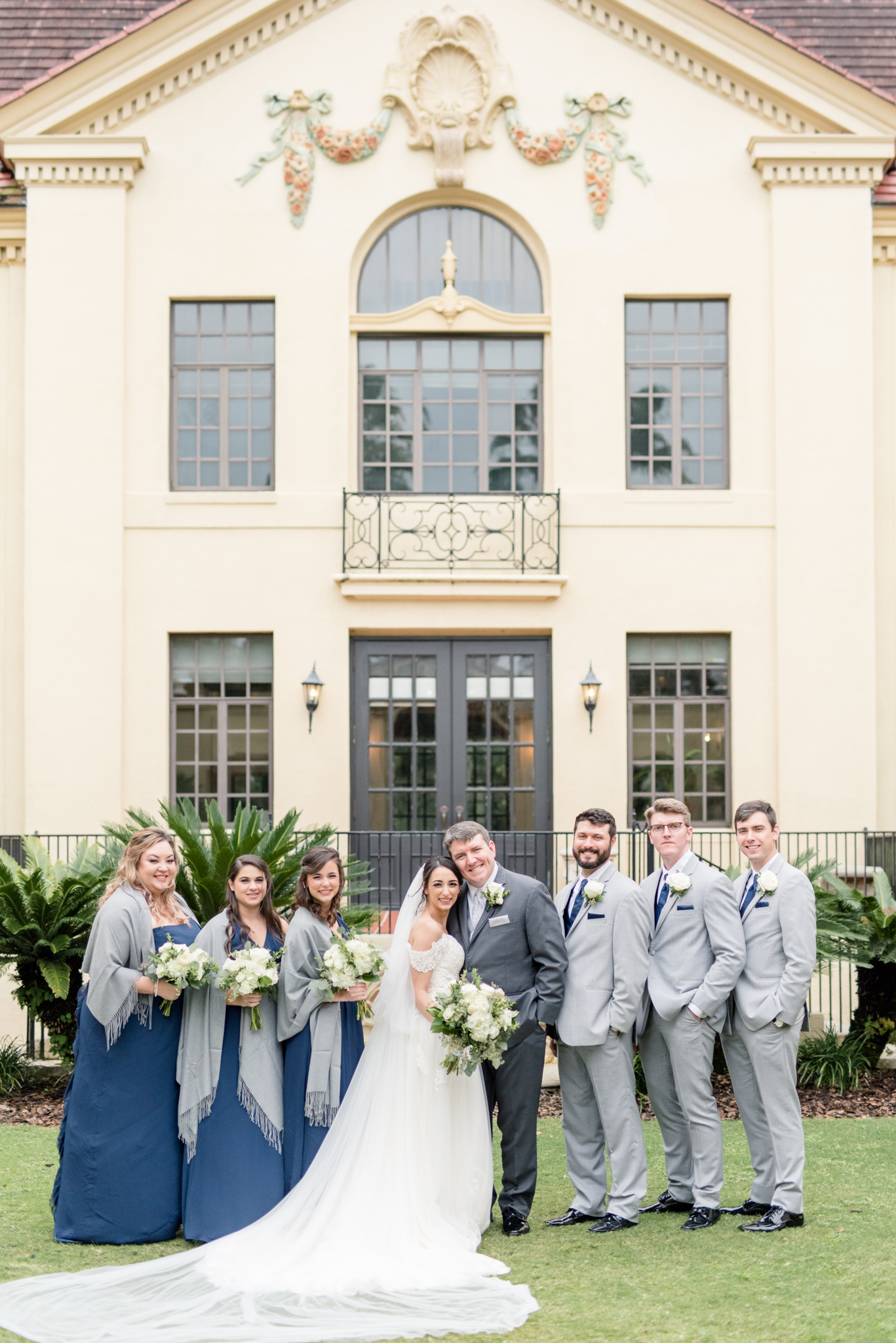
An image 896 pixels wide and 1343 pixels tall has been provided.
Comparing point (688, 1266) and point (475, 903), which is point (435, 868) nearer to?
point (475, 903)

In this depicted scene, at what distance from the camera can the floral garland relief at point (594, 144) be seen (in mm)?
16016

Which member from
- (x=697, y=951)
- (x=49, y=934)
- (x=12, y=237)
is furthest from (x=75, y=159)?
(x=697, y=951)

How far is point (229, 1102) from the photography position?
7.00m

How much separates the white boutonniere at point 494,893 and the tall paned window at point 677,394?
975 centimetres

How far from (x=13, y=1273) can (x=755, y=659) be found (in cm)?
1136

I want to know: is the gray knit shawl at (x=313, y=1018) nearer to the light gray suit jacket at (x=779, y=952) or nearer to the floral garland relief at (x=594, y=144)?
the light gray suit jacket at (x=779, y=952)

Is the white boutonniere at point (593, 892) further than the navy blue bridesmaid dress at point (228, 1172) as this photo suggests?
Yes

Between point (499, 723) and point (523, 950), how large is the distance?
8.92 m

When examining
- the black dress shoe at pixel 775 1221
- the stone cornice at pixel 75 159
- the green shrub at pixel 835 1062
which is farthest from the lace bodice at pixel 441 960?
the stone cornice at pixel 75 159

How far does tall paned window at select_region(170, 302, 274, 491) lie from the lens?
16.1 meters

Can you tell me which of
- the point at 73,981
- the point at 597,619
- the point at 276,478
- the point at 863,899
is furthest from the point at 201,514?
the point at 863,899

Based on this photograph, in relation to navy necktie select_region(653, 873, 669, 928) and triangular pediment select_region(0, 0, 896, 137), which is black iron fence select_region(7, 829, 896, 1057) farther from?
triangular pediment select_region(0, 0, 896, 137)

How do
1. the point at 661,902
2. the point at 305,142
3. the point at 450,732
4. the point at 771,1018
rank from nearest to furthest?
the point at 771,1018
the point at 661,902
the point at 305,142
the point at 450,732

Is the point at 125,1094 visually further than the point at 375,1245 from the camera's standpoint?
Yes
